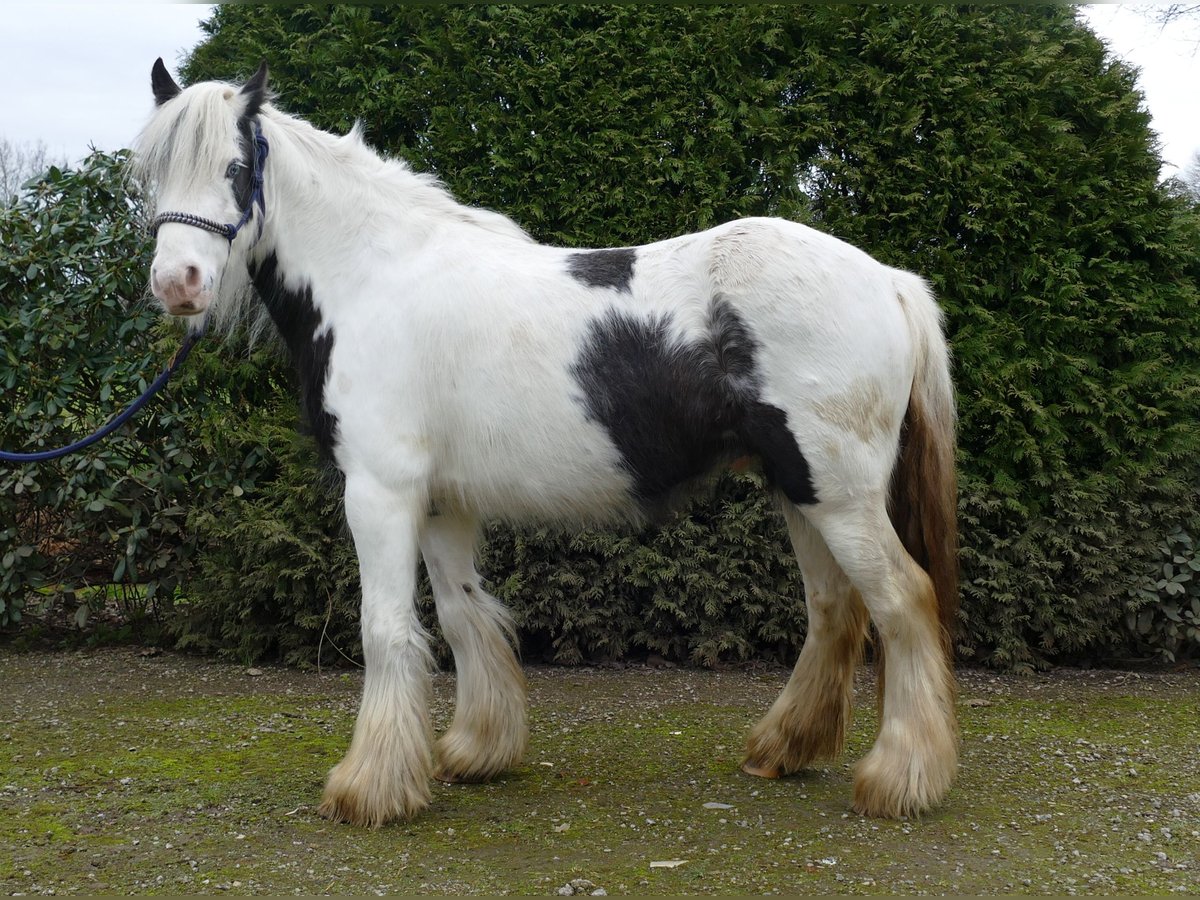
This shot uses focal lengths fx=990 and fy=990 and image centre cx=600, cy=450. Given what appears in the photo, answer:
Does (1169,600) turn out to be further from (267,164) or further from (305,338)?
(267,164)

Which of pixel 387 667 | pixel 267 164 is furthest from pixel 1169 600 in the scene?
pixel 267 164

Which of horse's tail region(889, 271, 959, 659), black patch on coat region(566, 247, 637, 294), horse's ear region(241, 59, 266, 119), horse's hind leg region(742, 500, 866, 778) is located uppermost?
horse's ear region(241, 59, 266, 119)

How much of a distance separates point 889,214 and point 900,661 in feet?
8.91

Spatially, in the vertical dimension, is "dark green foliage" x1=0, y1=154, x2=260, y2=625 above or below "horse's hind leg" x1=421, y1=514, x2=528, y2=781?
above

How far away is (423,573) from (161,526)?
1.62 m

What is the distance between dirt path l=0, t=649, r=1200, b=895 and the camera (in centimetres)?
294

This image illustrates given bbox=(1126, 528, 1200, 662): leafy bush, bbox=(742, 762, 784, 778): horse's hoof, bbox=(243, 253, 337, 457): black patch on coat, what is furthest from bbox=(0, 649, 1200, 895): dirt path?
bbox=(243, 253, 337, 457): black patch on coat

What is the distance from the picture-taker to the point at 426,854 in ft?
10.2

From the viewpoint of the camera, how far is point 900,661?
3.32 meters

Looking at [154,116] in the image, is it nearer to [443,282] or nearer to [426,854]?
[443,282]

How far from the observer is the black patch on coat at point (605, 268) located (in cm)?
338

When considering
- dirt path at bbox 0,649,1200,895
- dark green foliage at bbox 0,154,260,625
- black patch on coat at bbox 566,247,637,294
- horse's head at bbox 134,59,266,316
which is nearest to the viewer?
dirt path at bbox 0,649,1200,895

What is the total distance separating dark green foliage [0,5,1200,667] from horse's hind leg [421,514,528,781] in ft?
4.57

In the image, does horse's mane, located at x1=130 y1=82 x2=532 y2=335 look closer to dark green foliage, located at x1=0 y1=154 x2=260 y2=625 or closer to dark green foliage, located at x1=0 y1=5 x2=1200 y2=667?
dark green foliage, located at x1=0 y1=5 x2=1200 y2=667
